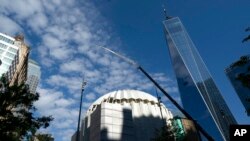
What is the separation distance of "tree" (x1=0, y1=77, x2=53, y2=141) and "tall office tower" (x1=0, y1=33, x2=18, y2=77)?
3972 inches

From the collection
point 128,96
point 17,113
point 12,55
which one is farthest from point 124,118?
point 12,55

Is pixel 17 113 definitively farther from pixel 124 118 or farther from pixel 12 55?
pixel 12 55

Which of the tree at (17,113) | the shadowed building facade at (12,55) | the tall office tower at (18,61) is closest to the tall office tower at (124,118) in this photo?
the tree at (17,113)

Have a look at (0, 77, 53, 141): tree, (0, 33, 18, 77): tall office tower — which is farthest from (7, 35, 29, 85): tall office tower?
(0, 77, 53, 141): tree

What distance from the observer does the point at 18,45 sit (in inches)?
5217

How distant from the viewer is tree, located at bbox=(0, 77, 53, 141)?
81.2ft

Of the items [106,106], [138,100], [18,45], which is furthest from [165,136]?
[18,45]

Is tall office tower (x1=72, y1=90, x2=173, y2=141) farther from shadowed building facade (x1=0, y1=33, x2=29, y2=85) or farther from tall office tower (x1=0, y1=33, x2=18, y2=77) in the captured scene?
tall office tower (x1=0, y1=33, x2=18, y2=77)

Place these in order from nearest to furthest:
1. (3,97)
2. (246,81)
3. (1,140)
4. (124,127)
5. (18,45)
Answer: (246,81) → (1,140) → (3,97) → (124,127) → (18,45)

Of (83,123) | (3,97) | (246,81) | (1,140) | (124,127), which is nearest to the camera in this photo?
(246,81)

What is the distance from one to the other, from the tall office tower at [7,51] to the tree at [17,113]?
3972 inches

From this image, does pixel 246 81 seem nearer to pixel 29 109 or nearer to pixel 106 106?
pixel 29 109

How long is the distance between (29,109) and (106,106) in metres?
58.0

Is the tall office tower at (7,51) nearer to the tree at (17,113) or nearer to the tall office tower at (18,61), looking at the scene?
the tall office tower at (18,61)
